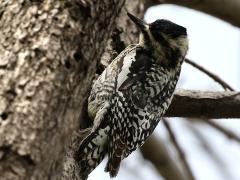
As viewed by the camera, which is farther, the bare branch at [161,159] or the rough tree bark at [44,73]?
the bare branch at [161,159]

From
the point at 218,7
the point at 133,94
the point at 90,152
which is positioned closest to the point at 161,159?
the point at 133,94

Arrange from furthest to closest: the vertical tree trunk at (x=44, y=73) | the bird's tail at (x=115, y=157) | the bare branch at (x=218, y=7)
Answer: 1. the bare branch at (x=218, y=7)
2. the bird's tail at (x=115, y=157)
3. the vertical tree trunk at (x=44, y=73)

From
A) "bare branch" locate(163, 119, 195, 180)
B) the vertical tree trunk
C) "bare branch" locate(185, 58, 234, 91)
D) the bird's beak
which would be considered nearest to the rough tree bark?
the vertical tree trunk

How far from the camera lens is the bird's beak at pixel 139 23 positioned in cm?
452

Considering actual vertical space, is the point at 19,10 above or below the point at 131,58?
above

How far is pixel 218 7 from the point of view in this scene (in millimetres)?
4930

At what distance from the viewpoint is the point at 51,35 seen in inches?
97.3

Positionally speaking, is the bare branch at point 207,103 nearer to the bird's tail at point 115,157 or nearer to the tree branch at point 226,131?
the bird's tail at point 115,157

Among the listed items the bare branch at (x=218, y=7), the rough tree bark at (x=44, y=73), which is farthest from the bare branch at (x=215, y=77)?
the rough tree bark at (x=44, y=73)

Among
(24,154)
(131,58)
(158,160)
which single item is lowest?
(158,160)

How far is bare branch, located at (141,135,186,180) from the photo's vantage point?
4.75 m

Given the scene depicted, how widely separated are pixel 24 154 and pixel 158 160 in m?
2.79

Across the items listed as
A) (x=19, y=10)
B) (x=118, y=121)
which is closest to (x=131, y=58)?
(x=118, y=121)

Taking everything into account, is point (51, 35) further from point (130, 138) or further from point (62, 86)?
point (130, 138)
